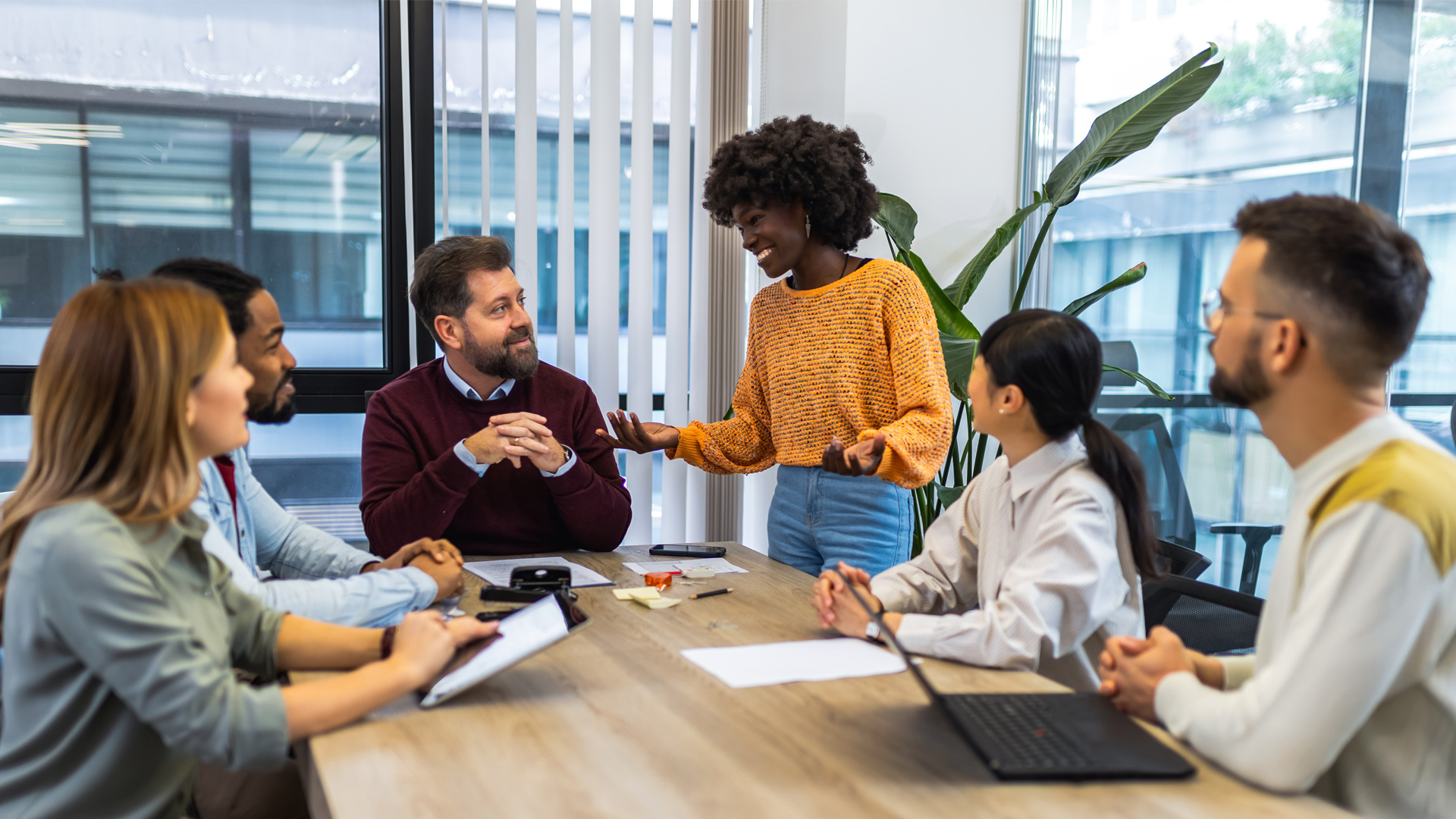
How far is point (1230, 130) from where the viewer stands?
284cm

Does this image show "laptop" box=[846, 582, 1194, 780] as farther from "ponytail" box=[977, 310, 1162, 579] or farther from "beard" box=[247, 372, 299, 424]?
"beard" box=[247, 372, 299, 424]

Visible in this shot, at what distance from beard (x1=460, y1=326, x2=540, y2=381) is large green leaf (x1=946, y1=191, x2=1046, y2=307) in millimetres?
1385

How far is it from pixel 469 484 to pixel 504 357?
403mm

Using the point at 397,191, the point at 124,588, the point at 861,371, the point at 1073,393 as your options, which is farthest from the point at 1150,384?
the point at 124,588

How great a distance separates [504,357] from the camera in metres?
2.51

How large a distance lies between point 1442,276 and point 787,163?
5.03ft

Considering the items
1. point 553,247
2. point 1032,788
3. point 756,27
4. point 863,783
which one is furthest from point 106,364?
point 756,27

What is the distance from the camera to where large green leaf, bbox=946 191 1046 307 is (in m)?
3.01

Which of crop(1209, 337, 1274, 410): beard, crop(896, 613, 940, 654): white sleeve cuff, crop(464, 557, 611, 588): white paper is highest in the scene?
crop(1209, 337, 1274, 410): beard

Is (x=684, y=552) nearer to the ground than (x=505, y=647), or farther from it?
nearer to the ground

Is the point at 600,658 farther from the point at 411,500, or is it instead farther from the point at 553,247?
the point at 553,247

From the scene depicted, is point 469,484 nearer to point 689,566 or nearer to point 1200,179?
point 689,566

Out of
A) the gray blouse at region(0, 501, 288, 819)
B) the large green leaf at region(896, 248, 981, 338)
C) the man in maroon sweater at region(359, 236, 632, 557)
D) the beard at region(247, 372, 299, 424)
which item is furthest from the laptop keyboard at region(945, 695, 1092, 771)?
the large green leaf at region(896, 248, 981, 338)

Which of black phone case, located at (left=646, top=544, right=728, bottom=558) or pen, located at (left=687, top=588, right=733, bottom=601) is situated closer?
pen, located at (left=687, top=588, right=733, bottom=601)
